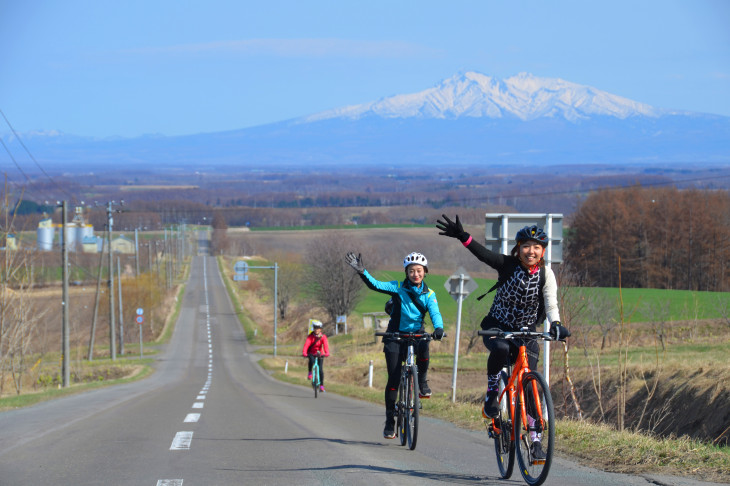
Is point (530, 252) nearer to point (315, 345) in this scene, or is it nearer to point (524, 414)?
point (524, 414)

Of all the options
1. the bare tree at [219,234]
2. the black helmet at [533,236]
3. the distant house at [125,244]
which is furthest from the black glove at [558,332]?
the bare tree at [219,234]

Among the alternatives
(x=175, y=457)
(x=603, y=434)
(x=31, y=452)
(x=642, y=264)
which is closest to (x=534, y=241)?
(x=603, y=434)

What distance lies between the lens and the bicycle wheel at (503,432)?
7.14 meters

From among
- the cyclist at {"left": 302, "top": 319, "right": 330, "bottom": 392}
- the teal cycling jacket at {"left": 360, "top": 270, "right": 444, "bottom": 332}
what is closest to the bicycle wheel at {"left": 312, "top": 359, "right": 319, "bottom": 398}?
the cyclist at {"left": 302, "top": 319, "right": 330, "bottom": 392}

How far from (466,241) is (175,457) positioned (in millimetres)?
3809

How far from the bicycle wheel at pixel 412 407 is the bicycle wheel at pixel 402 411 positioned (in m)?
0.09

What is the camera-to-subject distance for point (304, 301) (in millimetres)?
88062

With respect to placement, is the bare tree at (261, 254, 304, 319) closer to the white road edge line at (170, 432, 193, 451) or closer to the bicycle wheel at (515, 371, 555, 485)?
the white road edge line at (170, 432, 193, 451)

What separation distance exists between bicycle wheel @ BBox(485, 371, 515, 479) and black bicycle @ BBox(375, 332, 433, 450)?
1.76 meters

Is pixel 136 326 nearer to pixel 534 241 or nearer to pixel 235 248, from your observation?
pixel 235 248

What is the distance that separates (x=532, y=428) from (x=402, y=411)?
3017mm

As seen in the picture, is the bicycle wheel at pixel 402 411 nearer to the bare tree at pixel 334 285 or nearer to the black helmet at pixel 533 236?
the black helmet at pixel 533 236

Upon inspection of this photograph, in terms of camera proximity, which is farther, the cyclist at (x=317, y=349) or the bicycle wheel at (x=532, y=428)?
the cyclist at (x=317, y=349)

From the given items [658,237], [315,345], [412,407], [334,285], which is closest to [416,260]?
[412,407]
